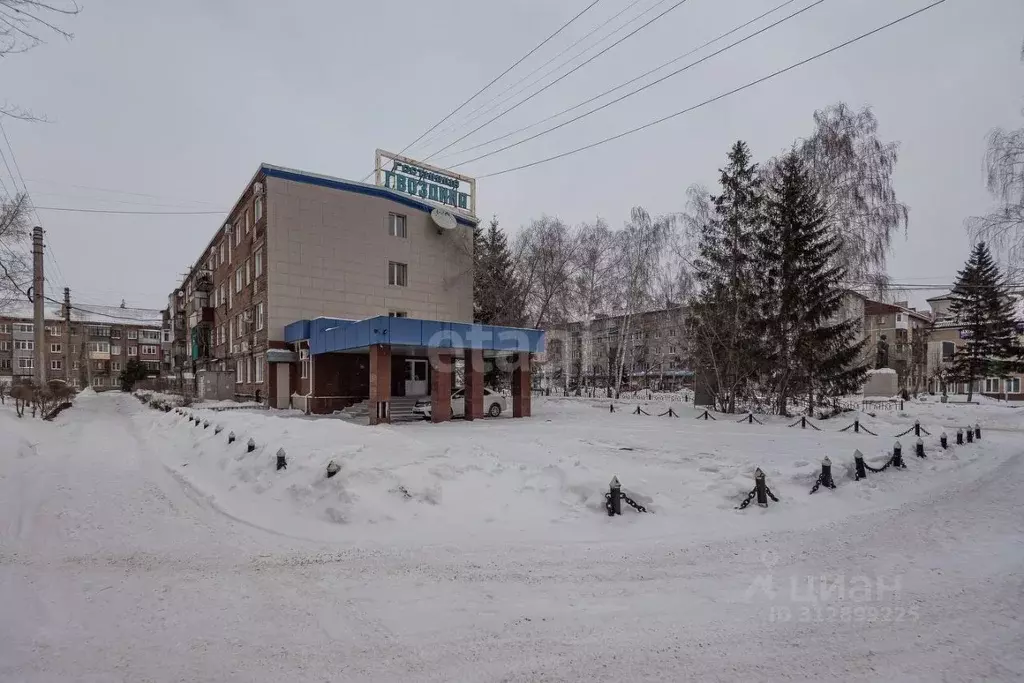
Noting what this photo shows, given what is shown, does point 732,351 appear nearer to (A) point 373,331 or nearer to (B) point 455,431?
(B) point 455,431

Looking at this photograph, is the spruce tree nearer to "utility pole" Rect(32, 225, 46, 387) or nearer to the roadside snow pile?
the roadside snow pile

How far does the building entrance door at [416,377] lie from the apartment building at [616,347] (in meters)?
12.2

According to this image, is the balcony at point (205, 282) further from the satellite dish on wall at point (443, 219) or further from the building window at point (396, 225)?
the satellite dish on wall at point (443, 219)

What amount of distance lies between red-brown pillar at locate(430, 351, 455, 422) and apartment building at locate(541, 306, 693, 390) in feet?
47.2

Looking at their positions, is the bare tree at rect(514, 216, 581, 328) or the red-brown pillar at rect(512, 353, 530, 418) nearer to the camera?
the red-brown pillar at rect(512, 353, 530, 418)

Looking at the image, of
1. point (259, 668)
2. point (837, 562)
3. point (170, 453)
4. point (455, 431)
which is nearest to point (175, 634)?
point (259, 668)

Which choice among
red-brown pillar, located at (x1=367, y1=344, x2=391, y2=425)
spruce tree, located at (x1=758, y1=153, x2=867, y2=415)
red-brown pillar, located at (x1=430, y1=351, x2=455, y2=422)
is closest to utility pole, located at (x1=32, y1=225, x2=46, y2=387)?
red-brown pillar, located at (x1=367, y1=344, x2=391, y2=425)

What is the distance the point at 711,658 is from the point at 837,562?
302cm

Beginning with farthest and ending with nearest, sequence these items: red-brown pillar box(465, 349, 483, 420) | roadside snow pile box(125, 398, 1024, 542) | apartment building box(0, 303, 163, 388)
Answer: apartment building box(0, 303, 163, 388)
red-brown pillar box(465, 349, 483, 420)
roadside snow pile box(125, 398, 1024, 542)

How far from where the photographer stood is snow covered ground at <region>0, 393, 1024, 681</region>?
12.8 ft

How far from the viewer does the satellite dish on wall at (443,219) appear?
→ 101 feet

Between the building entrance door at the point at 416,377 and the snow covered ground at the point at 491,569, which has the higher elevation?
the building entrance door at the point at 416,377

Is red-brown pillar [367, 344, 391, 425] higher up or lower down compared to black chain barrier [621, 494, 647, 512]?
higher up

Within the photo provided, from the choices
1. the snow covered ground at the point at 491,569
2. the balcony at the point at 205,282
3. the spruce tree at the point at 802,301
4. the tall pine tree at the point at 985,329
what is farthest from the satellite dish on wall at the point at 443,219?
the tall pine tree at the point at 985,329
